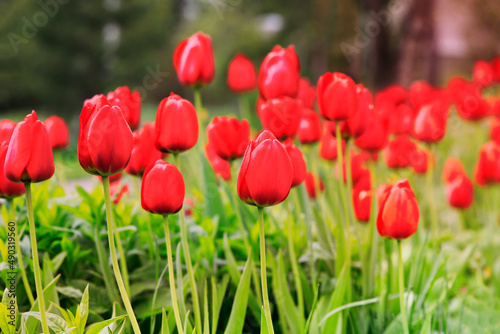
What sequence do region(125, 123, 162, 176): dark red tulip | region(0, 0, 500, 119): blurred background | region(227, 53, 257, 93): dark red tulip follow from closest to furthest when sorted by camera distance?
region(125, 123, 162, 176): dark red tulip, region(227, 53, 257, 93): dark red tulip, region(0, 0, 500, 119): blurred background

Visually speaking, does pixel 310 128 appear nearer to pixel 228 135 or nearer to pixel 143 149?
pixel 228 135

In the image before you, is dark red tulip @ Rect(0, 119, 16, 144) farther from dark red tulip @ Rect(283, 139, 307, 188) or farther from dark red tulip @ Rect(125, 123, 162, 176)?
dark red tulip @ Rect(283, 139, 307, 188)

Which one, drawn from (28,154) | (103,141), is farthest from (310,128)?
(28,154)

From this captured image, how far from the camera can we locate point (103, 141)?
1.15m

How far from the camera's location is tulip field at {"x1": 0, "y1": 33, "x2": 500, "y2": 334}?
118cm

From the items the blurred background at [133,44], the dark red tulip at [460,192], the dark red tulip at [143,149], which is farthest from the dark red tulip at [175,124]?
the blurred background at [133,44]

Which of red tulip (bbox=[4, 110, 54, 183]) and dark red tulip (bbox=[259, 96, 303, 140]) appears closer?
red tulip (bbox=[4, 110, 54, 183])

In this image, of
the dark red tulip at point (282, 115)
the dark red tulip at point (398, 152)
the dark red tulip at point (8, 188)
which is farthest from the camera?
the dark red tulip at point (398, 152)

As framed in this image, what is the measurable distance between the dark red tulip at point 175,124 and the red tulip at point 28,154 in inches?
13.4

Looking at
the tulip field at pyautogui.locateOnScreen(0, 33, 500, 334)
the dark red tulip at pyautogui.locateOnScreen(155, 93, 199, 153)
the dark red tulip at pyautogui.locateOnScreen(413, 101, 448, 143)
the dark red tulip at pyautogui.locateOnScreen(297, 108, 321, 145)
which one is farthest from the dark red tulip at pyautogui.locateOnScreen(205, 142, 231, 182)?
the dark red tulip at pyautogui.locateOnScreen(155, 93, 199, 153)

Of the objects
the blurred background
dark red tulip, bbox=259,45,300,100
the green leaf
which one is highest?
the blurred background

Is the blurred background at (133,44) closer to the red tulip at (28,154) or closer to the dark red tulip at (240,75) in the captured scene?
the dark red tulip at (240,75)

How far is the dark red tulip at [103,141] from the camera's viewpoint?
1.14m

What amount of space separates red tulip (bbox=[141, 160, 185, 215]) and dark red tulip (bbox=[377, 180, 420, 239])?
1.90 ft
